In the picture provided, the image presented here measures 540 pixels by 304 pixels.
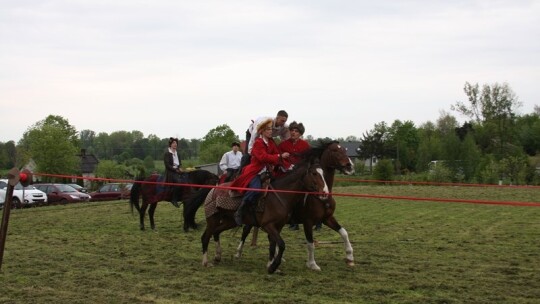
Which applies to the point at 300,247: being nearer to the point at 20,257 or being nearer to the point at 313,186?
the point at 313,186

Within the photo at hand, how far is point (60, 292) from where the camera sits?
8.05 metres

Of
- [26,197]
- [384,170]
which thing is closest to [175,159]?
[26,197]

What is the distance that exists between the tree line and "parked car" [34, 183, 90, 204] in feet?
12.1

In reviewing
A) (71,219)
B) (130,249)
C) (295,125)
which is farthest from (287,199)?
(71,219)

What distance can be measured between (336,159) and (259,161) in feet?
4.19

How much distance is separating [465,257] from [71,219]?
1309 cm

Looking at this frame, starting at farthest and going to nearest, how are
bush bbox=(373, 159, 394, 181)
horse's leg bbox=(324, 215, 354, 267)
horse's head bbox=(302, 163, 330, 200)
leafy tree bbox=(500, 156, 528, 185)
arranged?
leafy tree bbox=(500, 156, 528, 185) → bush bbox=(373, 159, 394, 181) → horse's leg bbox=(324, 215, 354, 267) → horse's head bbox=(302, 163, 330, 200)

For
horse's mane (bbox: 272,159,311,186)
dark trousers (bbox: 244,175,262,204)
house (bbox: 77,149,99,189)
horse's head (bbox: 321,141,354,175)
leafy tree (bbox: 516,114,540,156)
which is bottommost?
dark trousers (bbox: 244,175,262,204)

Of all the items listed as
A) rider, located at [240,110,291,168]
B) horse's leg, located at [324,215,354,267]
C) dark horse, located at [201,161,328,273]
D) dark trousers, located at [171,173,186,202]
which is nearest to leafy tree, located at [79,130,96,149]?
dark trousers, located at [171,173,186,202]

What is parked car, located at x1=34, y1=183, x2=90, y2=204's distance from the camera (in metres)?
33.2

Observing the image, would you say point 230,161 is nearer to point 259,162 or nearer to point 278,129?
point 278,129

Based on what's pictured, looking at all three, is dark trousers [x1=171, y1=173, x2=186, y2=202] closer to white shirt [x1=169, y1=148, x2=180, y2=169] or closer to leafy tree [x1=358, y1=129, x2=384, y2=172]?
white shirt [x1=169, y1=148, x2=180, y2=169]

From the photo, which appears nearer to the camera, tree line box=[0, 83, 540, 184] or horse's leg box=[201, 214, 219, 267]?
horse's leg box=[201, 214, 219, 267]

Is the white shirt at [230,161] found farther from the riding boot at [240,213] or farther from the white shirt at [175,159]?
the riding boot at [240,213]
